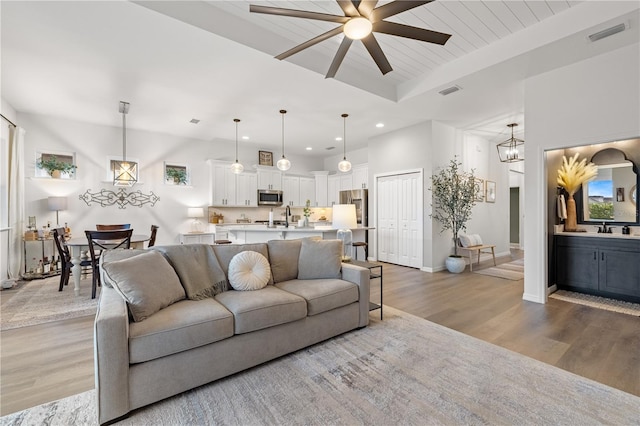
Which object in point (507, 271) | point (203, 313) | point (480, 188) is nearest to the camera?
point (203, 313)

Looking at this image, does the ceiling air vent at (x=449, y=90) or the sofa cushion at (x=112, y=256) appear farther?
the ceiling air vent at (x=449, y=90)

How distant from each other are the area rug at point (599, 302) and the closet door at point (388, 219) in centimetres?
297

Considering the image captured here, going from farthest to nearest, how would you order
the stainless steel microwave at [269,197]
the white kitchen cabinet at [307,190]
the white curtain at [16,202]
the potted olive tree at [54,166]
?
1. the white kitchen cabinet at [307,190]
2. the stainless steel microwave at [269,197]
3. the potted olive tree at [54,166]
4. the white curtain at [16,202]

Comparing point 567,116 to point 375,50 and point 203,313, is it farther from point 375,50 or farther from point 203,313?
point 203,313

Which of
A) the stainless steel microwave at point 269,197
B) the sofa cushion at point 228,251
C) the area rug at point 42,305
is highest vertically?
the stainless steel microwave at point 269,197

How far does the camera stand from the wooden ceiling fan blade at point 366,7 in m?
2.09

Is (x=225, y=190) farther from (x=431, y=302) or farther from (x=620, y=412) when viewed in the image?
(x=620, y=412)

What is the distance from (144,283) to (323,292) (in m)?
1.44

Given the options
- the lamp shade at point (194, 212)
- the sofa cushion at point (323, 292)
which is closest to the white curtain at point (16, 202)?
the lamp shade at point (194, 212)

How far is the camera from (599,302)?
379 centimetres

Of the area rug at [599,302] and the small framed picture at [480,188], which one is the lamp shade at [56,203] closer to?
the area rug at [599,302]

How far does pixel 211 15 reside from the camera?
118 inches

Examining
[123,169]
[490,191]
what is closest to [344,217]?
[123,169]

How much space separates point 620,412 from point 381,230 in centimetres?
521
